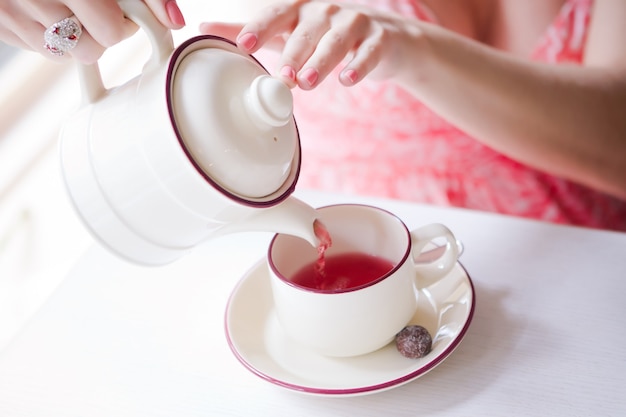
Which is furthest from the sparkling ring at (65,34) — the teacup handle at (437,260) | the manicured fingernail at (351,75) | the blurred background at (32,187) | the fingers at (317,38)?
the blurred background at (32,187)

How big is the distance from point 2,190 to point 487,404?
110cm

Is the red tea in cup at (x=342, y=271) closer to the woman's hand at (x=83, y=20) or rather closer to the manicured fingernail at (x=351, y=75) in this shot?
the manicured fingernail at (x=351, y=75)

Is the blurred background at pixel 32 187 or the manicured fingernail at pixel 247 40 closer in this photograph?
the manicured fingernail at pixel 247 40

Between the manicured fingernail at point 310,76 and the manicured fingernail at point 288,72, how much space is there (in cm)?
1

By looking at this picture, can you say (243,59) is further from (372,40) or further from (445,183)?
(445,183)

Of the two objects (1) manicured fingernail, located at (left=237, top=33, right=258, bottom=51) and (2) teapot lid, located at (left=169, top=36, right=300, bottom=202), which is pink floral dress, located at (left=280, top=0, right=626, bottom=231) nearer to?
(1) manicured fingernail, located at (left=237, top=33, right=258, bottom=51)

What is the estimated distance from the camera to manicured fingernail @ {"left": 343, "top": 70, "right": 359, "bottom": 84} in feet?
2.24

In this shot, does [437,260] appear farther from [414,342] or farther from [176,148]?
[176,148]

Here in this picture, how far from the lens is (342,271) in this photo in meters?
0.72

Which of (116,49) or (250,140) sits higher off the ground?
(250,140)

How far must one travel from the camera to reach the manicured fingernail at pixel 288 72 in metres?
0.63

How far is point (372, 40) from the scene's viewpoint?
30.0 inches

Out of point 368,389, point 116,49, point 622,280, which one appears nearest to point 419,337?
point 368,389

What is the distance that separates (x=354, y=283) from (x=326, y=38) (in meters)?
0.26
